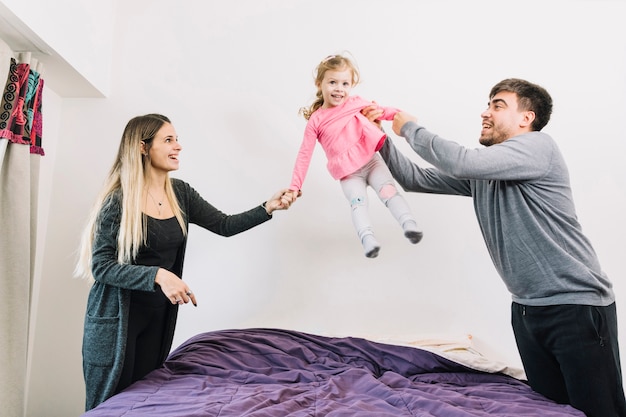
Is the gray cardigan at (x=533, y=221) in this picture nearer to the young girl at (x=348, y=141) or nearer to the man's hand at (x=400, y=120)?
the man's hand at (x=400, y=120)

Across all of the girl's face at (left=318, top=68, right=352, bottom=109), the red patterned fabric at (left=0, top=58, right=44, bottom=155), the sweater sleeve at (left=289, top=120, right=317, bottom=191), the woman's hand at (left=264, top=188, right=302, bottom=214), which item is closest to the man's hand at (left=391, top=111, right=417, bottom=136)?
the girl's face at (left=318, top=68, right=352, bottom=109)

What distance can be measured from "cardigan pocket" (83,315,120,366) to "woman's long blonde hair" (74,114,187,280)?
0.19 m

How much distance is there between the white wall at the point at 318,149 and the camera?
8.32 feet

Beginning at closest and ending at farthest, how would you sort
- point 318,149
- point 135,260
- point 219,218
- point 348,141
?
point 135,260 → point 348,141 → point 219,218 → point 318,149

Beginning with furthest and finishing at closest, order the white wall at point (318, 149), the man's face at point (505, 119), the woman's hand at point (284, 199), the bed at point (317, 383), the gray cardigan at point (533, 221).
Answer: the white wall at point (318, 149), the woman's hand at point (284, 199), the man's face at point (505, 119), the gray cardigan at point (533, 221), the bed at point (317, 383)

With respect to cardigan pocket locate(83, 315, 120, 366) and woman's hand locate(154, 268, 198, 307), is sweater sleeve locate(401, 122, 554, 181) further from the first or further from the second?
cardigan pocket locate(83, 315, 120, 366)

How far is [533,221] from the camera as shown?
162 cm

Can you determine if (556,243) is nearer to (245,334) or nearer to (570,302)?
(570,302)

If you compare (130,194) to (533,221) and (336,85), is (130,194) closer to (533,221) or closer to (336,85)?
(336,85)

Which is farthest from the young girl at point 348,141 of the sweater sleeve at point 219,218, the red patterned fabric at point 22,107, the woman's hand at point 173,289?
the red patterned fabric at point 22,107

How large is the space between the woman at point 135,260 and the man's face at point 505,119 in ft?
2.79

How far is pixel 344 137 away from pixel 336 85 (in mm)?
223

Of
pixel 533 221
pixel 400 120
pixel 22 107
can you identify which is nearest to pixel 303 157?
pixel 400 120

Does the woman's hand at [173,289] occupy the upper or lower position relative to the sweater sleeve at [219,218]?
lower
